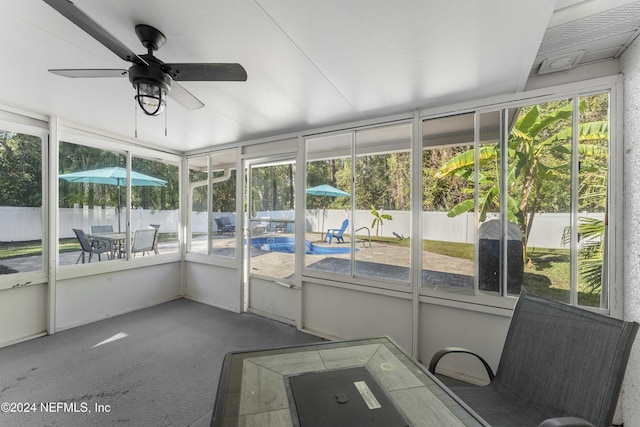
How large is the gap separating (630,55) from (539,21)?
985mm

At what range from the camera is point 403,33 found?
1479 mm

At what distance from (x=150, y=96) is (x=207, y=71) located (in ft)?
1.15

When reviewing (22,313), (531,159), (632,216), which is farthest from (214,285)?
(632,216)

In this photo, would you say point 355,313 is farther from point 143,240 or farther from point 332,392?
point 143,240

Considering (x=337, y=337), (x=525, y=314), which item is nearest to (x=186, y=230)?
(x=337, y=337)

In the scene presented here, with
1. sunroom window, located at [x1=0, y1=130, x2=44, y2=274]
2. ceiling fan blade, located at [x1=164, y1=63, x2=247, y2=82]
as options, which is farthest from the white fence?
ceiling fan blade, located at [x1=164, y1=63, x2=247, y2=82]

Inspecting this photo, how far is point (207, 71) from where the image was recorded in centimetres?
147

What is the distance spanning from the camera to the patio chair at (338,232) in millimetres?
3220

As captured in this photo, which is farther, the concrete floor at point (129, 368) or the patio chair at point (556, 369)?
the concrete floor at point (129, 368)

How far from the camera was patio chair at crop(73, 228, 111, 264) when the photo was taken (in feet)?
11.3

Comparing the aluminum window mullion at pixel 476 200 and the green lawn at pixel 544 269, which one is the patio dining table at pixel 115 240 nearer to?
the green lawn at pixel 544 269

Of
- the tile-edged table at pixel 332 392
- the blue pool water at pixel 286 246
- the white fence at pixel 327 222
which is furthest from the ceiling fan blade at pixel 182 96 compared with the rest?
the blue pool water at pixel 286 246

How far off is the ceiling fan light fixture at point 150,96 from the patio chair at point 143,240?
3188 mm

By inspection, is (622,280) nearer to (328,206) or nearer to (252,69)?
(328,206)
